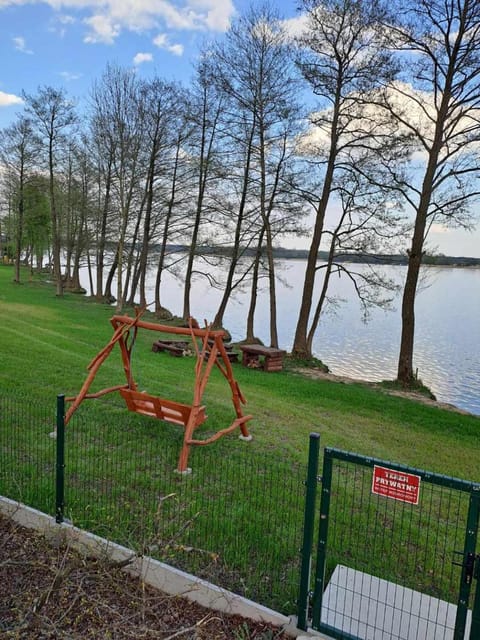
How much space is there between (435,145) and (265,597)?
1377 cm

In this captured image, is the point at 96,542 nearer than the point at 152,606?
No

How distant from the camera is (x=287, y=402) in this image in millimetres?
10297

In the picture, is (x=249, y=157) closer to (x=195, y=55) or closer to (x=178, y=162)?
(x=195, y=55)

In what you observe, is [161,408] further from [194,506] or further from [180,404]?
[194,506]

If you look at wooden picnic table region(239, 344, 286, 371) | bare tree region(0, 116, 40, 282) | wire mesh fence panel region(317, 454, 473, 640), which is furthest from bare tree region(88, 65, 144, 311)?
wire mesh fence panel region(317, 454, 473, 640)

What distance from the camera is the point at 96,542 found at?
3.73 m

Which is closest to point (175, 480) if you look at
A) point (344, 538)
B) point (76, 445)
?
point (76, 445)

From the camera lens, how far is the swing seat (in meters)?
6.22

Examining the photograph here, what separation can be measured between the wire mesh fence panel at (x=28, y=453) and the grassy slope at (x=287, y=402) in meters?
1.39

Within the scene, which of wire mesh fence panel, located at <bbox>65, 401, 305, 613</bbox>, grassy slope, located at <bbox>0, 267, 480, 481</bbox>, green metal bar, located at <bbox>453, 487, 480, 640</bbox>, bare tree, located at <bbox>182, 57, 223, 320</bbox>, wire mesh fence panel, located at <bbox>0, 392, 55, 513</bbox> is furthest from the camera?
bare tree, located at <bbox>182, 57, 223, 320</bbox>

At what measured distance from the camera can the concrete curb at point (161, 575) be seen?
3180 millimetres

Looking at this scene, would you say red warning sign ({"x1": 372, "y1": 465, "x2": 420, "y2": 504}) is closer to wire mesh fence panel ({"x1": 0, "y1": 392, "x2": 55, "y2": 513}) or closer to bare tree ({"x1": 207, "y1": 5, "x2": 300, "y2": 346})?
wire mesh fence panel ({"x1": 0, "y1": 392, "x2": 55, "y2": 513})

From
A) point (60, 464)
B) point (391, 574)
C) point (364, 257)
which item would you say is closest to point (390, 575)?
point (391, 574)

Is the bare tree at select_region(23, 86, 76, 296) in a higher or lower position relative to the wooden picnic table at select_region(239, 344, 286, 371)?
higher
